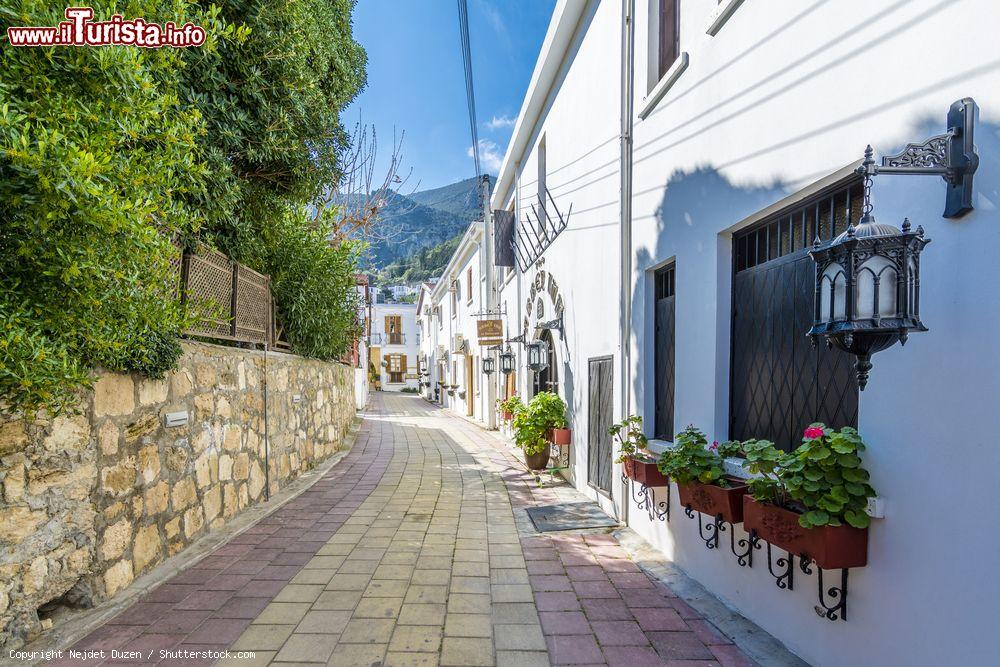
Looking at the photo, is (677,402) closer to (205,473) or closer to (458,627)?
(458,627)

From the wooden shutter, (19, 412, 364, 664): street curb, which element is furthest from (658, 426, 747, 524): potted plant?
(19, 412, 364, 664): street curb

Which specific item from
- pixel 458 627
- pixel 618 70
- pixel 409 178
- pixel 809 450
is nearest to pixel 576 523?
pixel 458 627

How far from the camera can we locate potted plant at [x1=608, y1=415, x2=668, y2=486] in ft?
12.2

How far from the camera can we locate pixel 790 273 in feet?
8.98

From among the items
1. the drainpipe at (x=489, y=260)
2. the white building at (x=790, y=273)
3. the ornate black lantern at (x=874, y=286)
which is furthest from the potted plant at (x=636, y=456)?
the drainpipe at (x=489, y=260)

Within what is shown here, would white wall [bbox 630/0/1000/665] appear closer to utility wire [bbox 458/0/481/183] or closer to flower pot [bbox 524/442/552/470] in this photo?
flower pot [bbox 524/442/552/470]

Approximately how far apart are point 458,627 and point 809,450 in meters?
2.01

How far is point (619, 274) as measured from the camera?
4.74m

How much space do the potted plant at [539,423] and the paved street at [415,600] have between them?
65.3 inches

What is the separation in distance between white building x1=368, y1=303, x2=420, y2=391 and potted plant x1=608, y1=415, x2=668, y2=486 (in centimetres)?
3202

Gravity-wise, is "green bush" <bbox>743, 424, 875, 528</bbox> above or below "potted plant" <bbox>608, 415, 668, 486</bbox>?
above

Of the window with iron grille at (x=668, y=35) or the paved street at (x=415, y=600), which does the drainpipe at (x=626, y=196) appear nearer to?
the window with iron grille at (x=668, y=35)

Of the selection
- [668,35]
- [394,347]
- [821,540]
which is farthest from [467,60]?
[394,347]

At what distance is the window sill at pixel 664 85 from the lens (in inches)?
143
